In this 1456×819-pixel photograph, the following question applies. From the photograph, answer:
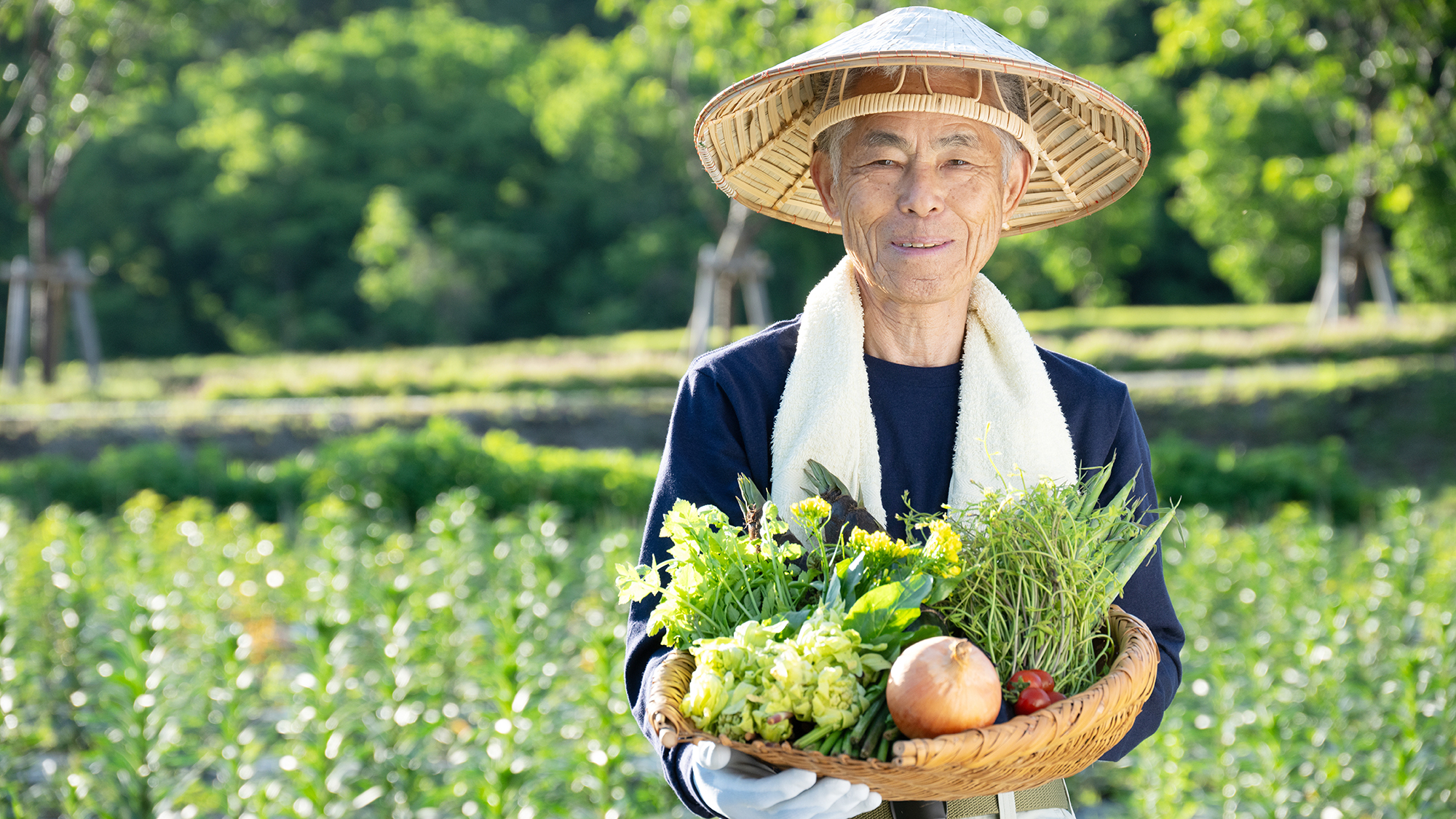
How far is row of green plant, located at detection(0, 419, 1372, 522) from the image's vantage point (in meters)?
6.57

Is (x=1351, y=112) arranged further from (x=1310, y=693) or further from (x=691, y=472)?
(x=691, y=472)

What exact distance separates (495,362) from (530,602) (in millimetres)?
11232

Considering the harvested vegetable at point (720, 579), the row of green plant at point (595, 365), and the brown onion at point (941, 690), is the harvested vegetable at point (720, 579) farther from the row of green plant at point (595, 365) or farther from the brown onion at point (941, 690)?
the row of green plant at point (595, 365)

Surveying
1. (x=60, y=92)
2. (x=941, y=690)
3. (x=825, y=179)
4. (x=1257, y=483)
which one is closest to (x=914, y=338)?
(x=825, y=179)

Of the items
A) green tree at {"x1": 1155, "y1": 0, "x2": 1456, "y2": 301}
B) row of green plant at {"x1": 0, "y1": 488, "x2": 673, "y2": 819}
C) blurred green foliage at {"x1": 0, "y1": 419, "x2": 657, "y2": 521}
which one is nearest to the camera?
row of green plant at {"x1": 0, "y1": 488, "x2": 673, "y2": 819}

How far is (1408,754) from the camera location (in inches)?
116

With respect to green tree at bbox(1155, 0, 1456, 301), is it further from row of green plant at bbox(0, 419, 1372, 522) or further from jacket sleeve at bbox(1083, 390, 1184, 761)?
jacket sleeve at bbox(1083, 390, 1184, 761)

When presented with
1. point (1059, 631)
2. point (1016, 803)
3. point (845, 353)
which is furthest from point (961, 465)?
point (1016, 803)

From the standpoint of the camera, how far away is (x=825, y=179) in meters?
1.74

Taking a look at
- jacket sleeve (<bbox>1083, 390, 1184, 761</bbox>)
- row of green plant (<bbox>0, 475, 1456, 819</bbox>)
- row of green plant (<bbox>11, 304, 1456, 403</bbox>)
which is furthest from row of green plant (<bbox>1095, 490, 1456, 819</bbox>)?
row of green plant (<bbox>11, 304, 1456, 403</bbox>)

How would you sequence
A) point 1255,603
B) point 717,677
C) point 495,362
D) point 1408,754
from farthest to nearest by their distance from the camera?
point 495,362, point 1255,603, point 1408,754, point 717,677

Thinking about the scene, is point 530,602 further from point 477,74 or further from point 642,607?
point 477,74

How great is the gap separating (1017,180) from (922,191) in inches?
9.3

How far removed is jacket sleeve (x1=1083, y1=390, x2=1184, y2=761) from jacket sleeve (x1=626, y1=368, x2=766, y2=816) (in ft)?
1.78
